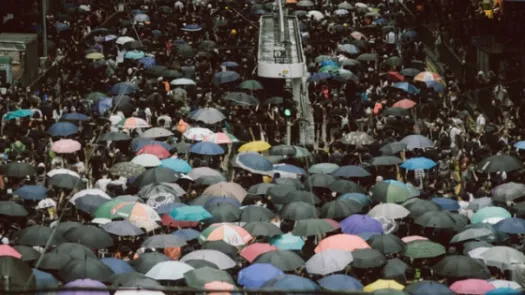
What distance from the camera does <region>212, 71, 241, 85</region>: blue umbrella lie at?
127 feet

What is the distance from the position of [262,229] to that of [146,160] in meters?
5.63

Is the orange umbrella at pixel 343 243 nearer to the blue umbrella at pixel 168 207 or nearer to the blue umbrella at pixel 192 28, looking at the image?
the blue umbrella at pixel 168 207

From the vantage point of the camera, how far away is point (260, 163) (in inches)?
1152

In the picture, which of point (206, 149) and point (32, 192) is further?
point (206, 149)

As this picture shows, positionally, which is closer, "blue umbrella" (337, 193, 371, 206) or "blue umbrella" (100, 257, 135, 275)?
"blue umbrella" (100, 257, 135, 275)

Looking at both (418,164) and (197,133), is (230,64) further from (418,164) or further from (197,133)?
(418,164)

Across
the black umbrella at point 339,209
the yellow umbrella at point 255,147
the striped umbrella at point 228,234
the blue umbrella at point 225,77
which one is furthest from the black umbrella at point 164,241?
the blue umbrella at point 225,77

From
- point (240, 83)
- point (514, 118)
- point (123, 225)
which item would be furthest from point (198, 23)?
point (123, 225)

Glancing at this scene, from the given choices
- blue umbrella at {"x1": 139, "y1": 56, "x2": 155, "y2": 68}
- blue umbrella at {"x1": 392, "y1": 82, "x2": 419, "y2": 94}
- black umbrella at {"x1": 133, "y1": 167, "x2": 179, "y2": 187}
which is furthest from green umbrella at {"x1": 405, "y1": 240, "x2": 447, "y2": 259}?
blue umbrella at {"x1": 139, "y1": 56, "x2": 155, "y2": 68}

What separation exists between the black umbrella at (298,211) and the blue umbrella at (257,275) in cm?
341

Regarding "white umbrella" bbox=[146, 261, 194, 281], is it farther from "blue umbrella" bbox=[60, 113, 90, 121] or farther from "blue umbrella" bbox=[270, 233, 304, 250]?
"blue umbrella" bbox=[60, 113, 90, 121]

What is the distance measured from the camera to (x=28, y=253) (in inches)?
887

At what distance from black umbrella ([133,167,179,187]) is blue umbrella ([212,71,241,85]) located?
11000mm

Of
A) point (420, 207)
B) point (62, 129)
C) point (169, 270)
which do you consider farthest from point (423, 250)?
point (62, 129)
